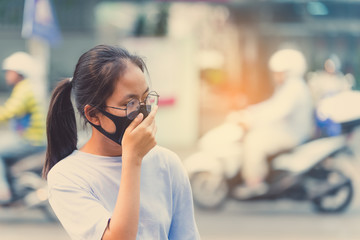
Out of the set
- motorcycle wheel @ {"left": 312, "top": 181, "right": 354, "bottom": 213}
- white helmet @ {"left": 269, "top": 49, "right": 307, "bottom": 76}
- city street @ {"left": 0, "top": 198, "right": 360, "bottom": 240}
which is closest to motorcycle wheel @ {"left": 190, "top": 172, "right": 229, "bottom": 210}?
city street @ {"left": 0, "top": 198, "right": 360, "bottom": 240}

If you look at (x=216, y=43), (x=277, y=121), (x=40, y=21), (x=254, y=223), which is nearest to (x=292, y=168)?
(x=277, y=121)

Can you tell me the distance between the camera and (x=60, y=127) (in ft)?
6.32

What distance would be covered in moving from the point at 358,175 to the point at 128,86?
7.45 metres

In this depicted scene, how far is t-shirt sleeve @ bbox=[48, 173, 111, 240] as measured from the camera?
1588mm

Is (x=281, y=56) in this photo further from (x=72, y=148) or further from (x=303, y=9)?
(x=72, y=148)

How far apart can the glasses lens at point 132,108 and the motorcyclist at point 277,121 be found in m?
5.46

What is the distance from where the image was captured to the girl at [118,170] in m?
1.55

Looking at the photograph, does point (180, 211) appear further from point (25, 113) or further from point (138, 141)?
point (25, 113)

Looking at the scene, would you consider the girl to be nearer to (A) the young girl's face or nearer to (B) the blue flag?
(A) the young girl's face

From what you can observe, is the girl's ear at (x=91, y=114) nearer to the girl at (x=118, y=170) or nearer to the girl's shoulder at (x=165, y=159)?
the girl at (x=118, y=170)

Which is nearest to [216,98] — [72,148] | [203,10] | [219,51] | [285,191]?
[219,51]

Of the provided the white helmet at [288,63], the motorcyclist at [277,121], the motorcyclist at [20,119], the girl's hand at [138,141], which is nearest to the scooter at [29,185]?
the motorcyclist at [20,119]

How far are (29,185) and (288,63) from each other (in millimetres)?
3074

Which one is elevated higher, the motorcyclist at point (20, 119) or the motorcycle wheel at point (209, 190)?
the motorcyclist at point (20, 119)
